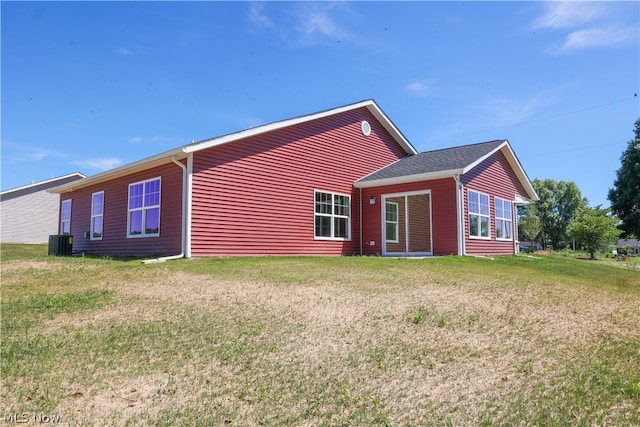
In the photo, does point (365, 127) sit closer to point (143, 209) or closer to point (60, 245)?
point (143, 209)

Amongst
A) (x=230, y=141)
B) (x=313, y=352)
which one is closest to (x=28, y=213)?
(x=230, y=141)

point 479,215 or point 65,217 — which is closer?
point 479,215

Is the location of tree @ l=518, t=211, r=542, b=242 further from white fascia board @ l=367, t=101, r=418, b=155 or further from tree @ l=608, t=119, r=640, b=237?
white fascia board @ l=367, t=101, r=418, b=155

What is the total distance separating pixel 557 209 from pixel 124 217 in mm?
54249

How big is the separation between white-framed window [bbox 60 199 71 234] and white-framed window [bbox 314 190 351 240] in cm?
1169

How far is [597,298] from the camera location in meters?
8.18

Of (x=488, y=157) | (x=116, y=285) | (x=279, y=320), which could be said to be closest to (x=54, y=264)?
(x=116, y=285)

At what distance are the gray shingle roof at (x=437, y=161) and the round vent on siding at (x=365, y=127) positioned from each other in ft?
5.34

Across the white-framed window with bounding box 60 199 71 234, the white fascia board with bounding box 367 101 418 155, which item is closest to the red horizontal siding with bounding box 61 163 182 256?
the white-framed window with bounding box 60 199 71 234

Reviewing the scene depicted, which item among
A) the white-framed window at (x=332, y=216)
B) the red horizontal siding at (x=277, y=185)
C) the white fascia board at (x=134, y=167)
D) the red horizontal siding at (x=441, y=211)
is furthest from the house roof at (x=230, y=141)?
the red horizontal siding at (x=441, y=211)

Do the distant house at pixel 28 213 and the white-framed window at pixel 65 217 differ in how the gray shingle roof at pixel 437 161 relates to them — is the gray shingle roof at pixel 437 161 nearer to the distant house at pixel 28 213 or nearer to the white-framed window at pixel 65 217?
the white-framed window at pixel 65 217

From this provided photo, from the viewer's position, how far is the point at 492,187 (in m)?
16.8

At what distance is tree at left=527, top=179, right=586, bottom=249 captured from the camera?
176ft

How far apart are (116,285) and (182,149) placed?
14.9ft
